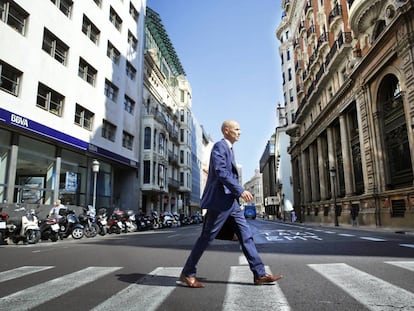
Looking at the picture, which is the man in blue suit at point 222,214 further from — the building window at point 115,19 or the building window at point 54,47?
the building window at point 115,19

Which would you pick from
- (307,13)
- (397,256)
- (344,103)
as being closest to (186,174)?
(307,13)

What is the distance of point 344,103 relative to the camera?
27188 millimetres

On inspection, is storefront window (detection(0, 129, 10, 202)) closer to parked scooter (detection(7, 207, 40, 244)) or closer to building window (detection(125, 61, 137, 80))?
parked scooter (detection(7, 207, 40, 244))

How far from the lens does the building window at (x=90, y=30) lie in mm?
23978

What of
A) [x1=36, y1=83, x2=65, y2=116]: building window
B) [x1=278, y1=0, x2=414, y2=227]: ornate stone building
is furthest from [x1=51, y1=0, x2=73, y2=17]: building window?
[x1=278, y1=0, x2=414, y2=227]: ornate stone building

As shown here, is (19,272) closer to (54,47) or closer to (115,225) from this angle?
(115,225)

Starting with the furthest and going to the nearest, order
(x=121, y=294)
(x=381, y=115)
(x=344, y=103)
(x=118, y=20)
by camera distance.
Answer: (x=118, y=20) → (x=344, y=103) → (x=381, y=115) → (x=121, y=294)

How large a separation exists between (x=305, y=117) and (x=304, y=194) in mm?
9610

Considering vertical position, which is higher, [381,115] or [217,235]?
[381,115]

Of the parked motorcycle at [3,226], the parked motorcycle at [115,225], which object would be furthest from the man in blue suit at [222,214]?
the parked motorcycle at [115,225]

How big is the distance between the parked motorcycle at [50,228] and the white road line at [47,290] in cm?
876

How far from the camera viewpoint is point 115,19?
28.8m

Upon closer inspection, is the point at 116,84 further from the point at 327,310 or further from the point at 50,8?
the point at 327,310

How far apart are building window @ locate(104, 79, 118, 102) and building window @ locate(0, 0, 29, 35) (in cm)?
870
